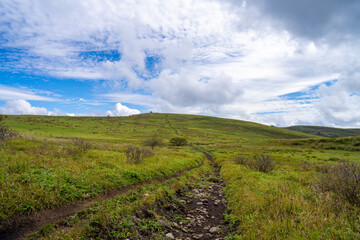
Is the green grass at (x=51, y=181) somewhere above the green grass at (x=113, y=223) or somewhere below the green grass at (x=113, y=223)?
above

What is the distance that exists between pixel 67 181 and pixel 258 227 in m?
8.32

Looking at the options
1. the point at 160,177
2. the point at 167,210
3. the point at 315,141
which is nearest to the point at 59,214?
the point at 167,210

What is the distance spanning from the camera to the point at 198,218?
7934mm

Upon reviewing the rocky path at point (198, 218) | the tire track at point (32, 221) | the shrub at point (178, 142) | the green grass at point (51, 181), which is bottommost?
the shrub at point (178, 142)

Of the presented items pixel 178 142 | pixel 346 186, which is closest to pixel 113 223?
pixel 346 186

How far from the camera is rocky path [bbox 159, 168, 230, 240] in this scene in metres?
6.48

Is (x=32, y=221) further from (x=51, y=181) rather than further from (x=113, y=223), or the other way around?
(x=113, y=223)

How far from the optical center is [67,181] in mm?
7973

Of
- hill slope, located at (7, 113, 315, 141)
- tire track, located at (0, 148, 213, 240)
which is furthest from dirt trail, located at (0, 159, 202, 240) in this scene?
hill slope, located at (7, 113, 315, 141)

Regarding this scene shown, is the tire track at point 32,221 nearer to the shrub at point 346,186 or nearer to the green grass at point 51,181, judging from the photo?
the green grass at point 51,181

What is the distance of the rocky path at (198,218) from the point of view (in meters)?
6.48

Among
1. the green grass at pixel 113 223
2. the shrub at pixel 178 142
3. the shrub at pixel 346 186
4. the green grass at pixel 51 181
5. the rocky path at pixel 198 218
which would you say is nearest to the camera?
the green grass at pixel 113 223

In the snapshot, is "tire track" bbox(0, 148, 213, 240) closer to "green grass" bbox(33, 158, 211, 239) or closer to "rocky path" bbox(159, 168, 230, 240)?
"green grass" bbox(33, 158, 211, 239)

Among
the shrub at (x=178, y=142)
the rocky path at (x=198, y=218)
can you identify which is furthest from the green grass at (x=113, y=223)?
the shrub at (x=178, y=142)
